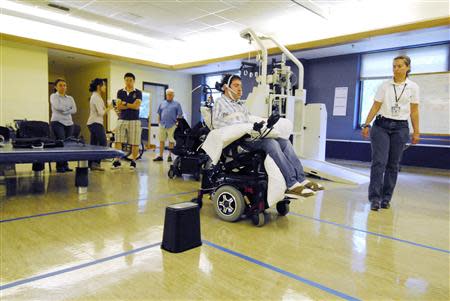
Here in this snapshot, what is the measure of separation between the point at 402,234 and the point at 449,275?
67 cm

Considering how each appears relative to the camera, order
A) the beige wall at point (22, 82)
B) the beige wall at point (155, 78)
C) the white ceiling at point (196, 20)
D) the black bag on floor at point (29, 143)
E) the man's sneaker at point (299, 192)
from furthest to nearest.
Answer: the beige wall at point (155, 78), the beige wall at point (22, 82), the white ceiling at point (196, 20), the black bag on floor at point (29, 143), the man's sneaker at point (299, 192)

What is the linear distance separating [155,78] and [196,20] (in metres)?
4.11

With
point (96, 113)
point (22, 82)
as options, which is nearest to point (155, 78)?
point (22, 82)

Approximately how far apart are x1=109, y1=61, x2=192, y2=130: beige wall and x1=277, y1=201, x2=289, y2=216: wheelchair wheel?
24.2 feet

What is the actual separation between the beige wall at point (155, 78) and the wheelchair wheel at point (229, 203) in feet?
23.8

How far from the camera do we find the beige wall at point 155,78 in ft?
29.1

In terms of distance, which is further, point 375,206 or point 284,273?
point 375,206

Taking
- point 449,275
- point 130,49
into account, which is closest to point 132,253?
point 449,275

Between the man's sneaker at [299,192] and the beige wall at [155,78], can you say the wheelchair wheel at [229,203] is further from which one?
the beige wall at [155,78]

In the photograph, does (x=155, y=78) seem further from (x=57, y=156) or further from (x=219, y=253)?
(x=219, y=253)

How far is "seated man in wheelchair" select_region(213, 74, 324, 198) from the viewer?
239cm

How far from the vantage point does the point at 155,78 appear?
32.7 ft

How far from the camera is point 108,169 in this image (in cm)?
504

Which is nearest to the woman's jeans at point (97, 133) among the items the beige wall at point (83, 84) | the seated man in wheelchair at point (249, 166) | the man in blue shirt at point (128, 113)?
the man in blue shirt at point (128, 113)
